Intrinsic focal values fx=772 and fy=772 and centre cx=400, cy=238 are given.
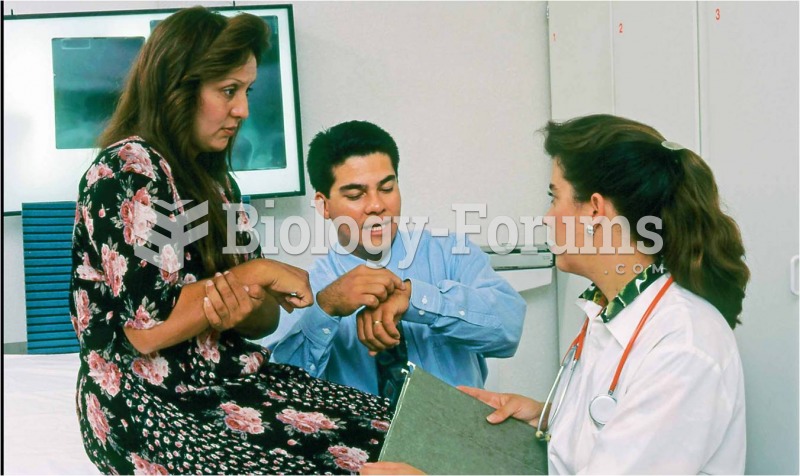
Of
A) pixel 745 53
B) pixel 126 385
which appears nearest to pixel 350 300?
pixel 126 385

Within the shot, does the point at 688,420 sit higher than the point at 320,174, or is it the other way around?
the point at 320,174

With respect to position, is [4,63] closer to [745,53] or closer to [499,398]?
[499,398]

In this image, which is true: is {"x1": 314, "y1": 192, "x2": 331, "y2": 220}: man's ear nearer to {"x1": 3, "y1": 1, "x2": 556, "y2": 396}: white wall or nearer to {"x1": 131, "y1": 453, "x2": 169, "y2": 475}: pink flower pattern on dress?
{"x1": 3, "y1": 1, "x2": 556, "y2": 396}: white wall

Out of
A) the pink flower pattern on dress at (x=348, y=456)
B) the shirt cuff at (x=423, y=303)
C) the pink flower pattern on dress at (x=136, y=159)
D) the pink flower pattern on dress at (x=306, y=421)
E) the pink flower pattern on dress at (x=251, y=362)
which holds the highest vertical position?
the pink flower pattern on dress at (x=136, y=159)

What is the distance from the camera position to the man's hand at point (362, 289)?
129cm

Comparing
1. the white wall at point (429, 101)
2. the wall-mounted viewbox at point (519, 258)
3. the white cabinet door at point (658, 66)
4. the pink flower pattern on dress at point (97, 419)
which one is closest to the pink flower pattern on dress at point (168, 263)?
the pink flower pattern on dress at point (97, 419)

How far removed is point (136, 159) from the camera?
1.04 meters

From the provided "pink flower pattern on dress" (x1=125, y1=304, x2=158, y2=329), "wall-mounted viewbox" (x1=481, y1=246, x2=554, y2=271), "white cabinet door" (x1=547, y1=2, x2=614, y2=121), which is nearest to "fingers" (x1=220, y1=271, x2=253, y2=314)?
"pink flower pattern on dress" (x1=125, y1=304, x2=158, y2=329)

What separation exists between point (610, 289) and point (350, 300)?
0.44 meters

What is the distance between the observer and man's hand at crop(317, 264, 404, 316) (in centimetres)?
129

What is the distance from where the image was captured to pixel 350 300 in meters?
1.31

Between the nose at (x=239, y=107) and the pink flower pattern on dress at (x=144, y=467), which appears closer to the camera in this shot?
the pink flower pattern on dress at (x=144, y=467)

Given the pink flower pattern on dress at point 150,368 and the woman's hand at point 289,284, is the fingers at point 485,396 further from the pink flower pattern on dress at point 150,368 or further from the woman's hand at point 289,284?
the pink flower pattern on dress at point 150,368

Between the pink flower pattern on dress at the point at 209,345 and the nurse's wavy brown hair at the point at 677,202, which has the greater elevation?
the nurse's wavy brown hair at the point at 677,202
